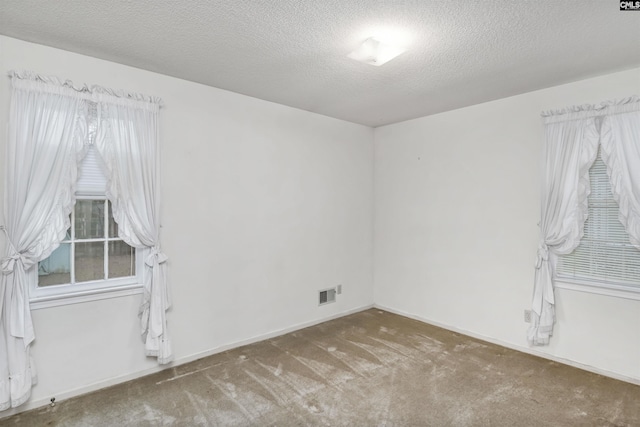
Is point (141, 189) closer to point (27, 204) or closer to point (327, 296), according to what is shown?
point (27, 204)

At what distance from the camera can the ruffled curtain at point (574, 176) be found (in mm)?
2814

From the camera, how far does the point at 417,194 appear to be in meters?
4.50

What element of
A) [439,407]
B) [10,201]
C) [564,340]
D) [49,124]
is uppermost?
[49,124]

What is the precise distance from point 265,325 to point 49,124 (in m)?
2.71

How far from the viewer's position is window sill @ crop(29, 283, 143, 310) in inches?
98.2

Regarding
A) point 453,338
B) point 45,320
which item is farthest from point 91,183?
point 453,338

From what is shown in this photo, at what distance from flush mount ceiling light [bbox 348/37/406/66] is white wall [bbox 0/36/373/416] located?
1603 mm

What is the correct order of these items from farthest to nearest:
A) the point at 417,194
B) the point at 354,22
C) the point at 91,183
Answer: the point at 417,194 < the point at 91,183 < the point at 354,22

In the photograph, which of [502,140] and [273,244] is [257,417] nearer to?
[273,244]

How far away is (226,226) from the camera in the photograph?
347cm

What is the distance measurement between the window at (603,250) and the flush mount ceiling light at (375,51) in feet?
7.16

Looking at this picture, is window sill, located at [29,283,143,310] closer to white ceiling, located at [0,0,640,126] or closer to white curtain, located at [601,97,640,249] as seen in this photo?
white ceiling, located at [0,0,640,126]

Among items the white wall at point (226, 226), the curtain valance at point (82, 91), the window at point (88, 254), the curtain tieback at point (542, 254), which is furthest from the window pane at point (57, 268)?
the curtain tieback at point (542, 254)

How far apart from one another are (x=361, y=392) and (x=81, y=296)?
236cm
